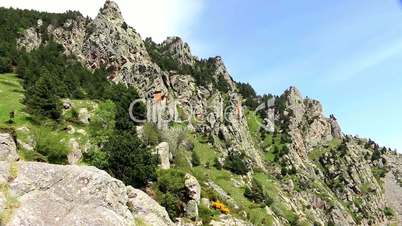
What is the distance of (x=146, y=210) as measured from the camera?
41.4 meters

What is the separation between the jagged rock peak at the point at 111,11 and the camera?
19489 centimetres

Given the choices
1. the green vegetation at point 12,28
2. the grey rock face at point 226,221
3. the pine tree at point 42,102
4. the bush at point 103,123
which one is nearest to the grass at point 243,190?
the grey rock face at point 226,221

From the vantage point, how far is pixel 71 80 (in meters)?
143

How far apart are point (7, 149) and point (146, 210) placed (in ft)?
40.7

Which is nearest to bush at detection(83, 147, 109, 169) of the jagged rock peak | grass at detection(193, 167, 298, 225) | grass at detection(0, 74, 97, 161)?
grass at detection(0, 74, 97, 161)

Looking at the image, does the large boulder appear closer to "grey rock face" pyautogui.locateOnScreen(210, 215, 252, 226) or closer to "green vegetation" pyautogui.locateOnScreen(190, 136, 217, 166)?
"grey rock face" pyautogui.locateOnScreen(210, 215, 252, 226)

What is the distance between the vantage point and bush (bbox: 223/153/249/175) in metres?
168

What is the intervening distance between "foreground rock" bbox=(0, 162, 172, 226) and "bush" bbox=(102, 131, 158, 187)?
45703 millimetres

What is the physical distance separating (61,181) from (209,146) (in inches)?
5665

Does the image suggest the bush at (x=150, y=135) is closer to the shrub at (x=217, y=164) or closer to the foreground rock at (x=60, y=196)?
the shrub at (x=217, y=164)

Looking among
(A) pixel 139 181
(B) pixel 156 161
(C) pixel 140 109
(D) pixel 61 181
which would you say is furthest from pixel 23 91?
(D) pixel 61 181

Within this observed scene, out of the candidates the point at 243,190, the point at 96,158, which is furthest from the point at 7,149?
the point at 243,190

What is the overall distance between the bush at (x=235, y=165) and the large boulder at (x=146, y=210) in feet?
409

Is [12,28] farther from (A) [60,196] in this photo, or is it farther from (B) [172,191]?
(A) [60,196]
